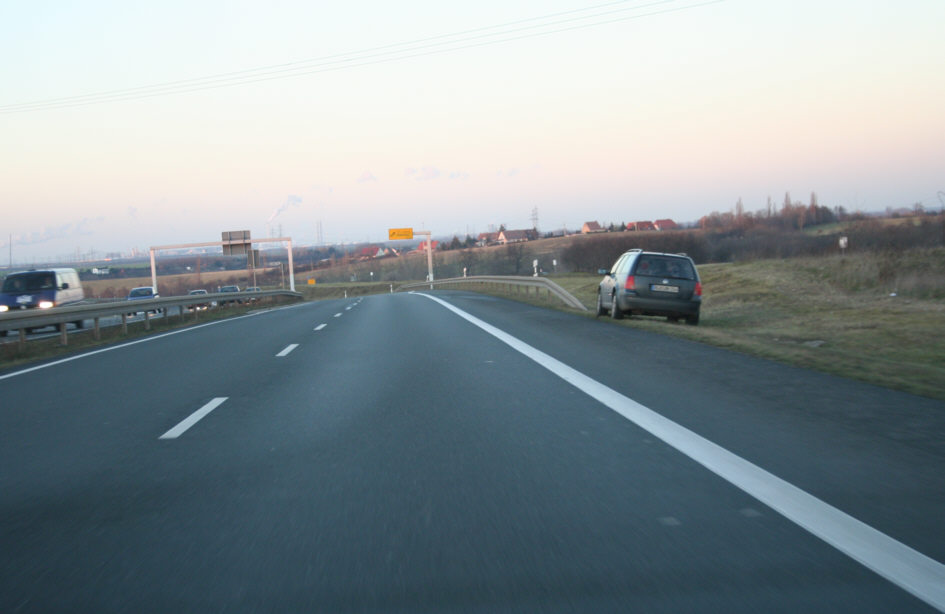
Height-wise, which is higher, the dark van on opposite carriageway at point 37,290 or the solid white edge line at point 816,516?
the dark van on opposite carriageway at point 37,290

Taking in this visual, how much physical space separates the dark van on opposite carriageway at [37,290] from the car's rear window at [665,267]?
60.2ft

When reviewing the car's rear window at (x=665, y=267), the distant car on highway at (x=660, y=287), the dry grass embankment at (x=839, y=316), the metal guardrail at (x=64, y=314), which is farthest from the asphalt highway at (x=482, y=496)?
the metal guardrail at (x=64, y=314)

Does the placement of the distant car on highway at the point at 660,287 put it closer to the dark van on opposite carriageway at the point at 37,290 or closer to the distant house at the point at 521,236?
the dark van on opposite carriageway at the point at 37,290

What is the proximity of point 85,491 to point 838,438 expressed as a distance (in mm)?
5350

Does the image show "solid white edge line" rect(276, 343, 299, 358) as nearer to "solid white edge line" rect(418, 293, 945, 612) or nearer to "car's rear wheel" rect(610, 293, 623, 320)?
"car's rear wheel" rect(610, 293, 623, 320)

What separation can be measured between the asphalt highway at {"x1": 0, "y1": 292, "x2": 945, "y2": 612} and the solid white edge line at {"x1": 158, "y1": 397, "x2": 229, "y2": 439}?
5 centimetres

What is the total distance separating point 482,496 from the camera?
4.89 metres

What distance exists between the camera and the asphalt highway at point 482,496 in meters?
3.53

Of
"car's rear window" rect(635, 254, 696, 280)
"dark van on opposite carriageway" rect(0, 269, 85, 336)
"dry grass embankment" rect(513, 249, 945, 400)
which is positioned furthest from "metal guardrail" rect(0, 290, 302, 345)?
"car's rear window" rect(635, 254, 696, 280)

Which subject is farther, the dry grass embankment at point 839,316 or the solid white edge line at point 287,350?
the solid white edge line at point 287,350

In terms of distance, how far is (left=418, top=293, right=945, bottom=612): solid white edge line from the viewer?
3.45 m

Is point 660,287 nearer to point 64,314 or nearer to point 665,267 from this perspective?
point 665,267

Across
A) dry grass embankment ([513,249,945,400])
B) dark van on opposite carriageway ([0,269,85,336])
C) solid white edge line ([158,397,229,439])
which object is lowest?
dry grass embankment ([513,249,945,400])

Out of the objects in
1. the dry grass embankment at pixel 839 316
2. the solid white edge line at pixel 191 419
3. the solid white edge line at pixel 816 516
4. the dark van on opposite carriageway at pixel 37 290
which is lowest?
the dry grass embankment at pixel 839 316
